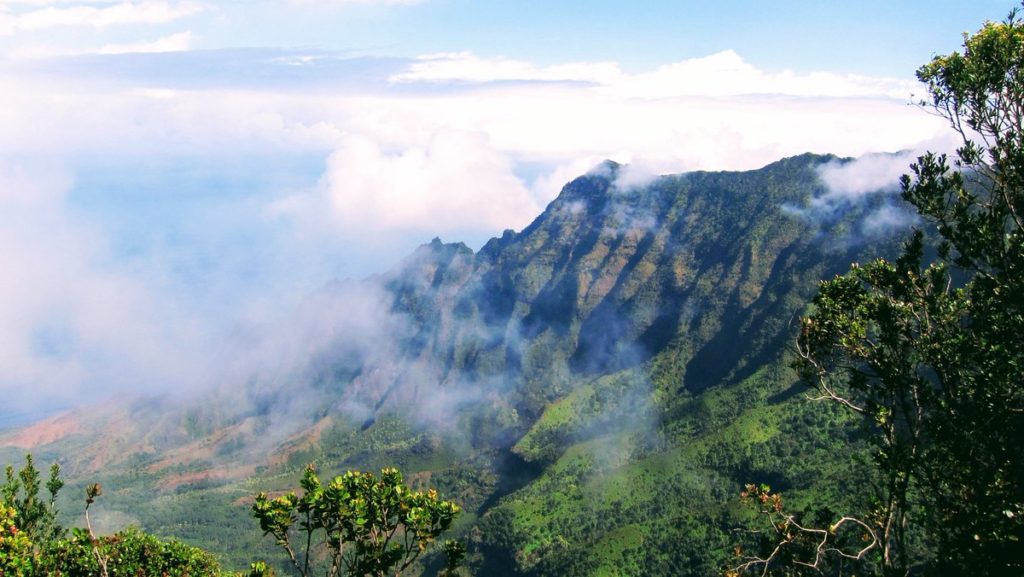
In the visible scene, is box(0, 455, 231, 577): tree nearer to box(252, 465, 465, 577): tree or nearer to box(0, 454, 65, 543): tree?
box(0, 454, 65, 543): tree

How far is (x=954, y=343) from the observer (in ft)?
94.0

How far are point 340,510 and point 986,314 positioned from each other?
101 ft

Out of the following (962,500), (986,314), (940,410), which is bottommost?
(962,500)

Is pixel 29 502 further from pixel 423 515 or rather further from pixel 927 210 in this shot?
pixel 927 210

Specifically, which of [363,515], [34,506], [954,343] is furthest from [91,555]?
[954,343]

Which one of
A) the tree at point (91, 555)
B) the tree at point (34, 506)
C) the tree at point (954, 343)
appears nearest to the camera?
the tree at point (954, 343)

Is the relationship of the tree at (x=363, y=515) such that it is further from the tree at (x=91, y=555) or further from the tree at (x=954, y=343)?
the tree at (x=954, y=343)

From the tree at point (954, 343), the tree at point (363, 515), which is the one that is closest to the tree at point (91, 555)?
the tree at point (363, 515)

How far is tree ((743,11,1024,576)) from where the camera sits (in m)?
26.4

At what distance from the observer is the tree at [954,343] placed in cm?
2638

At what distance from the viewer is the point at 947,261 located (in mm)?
31062

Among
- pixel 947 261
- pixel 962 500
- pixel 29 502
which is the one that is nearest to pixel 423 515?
pixel 962 500

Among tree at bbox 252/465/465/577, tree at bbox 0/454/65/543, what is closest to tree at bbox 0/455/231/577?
tree at bbox 0/454/65/543

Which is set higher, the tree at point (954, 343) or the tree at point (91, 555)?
the tree at point (954, 343)
